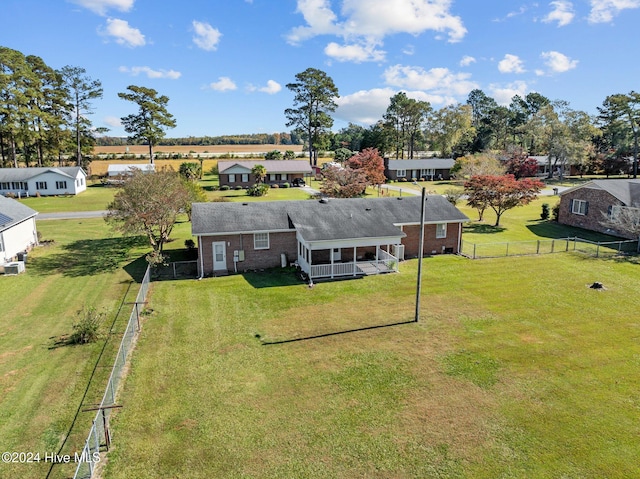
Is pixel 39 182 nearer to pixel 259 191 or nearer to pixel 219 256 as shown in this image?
pixel 259 191

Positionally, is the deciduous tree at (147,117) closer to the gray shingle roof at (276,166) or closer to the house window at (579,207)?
the gray shingle roof at (276,166)

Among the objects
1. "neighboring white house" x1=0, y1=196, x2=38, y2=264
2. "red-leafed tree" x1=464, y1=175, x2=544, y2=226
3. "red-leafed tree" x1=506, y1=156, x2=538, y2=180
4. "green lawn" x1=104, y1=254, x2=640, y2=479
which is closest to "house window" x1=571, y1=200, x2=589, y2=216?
"red-leafed tree" x1=464, y1=175, x2=544, y2=226

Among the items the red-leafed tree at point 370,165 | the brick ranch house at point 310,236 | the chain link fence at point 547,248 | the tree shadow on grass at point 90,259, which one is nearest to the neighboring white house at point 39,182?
the tree shadow on grass at point 90,259

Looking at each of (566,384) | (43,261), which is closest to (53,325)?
(43,261)

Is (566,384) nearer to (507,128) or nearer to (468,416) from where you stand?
(468,416)

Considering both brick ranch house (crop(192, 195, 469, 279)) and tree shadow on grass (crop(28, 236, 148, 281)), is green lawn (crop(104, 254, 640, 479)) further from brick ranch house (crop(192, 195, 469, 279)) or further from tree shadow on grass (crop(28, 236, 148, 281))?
tree shadow on grass (crop(28, 236, 148, 281))

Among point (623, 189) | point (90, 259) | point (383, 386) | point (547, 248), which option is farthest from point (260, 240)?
point (623, 189)
